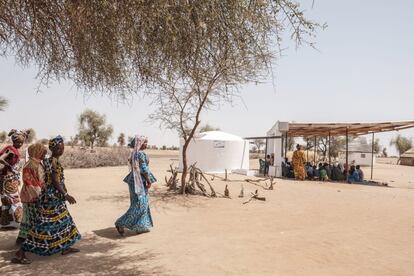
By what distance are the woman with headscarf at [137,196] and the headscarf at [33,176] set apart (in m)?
1.92

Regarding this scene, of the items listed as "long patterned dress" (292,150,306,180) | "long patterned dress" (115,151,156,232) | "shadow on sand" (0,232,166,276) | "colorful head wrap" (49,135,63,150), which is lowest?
"shadow on sand" (0,232,166,276)

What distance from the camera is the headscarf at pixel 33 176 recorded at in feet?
16.2

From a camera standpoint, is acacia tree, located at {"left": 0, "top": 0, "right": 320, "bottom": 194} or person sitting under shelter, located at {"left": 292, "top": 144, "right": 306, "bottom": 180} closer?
acacia tree, located at {"left": 0, "top": 0, "right": 320, "bottom": 194}

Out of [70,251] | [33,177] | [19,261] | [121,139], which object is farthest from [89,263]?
[121,139]

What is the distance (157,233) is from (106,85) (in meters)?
2.93

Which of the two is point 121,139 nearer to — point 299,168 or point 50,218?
point 299,168

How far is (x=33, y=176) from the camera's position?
498 cm

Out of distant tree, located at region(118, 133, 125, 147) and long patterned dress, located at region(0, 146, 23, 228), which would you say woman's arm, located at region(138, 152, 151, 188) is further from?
distant tree, located at region(118, 133, 125, 147)

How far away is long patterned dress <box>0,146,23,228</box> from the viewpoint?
6562 mm

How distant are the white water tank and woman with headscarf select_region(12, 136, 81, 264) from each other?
670 inches

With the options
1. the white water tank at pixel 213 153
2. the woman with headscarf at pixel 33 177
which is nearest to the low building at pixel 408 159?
the white water tank at pixel 213 153

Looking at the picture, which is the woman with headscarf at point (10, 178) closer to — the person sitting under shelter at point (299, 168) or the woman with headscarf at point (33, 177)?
the woman with headscarf at point (33, 177)

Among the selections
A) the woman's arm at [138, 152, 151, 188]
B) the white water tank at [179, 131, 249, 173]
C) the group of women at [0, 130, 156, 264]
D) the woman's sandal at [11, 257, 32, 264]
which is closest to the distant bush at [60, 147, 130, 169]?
the white water tank at [179, 131, 249, 173]

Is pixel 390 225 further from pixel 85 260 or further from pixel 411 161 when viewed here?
pixel 411 161
